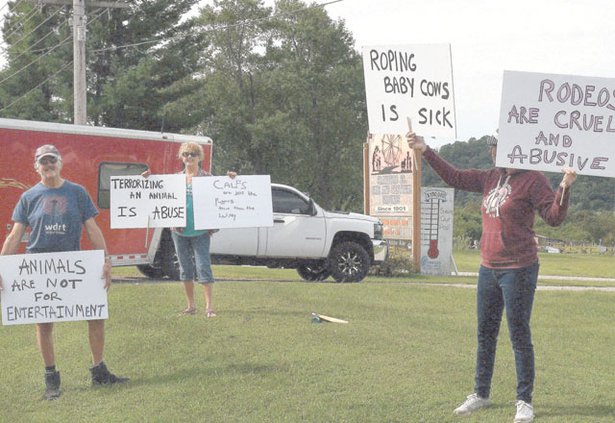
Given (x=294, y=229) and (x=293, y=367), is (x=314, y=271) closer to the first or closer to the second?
(x=294, y=229)

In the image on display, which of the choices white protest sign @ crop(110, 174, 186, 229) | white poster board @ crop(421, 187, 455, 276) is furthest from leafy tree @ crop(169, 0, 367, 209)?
white protest sign @ crop(110, 174, 186, 229)

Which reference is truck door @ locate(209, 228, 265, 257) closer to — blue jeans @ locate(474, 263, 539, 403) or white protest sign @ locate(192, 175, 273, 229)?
white protest sign @ locate(192, 175, 273, 229)

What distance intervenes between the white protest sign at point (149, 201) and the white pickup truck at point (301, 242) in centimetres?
628

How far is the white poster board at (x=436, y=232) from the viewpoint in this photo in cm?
2402

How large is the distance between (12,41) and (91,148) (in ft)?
113

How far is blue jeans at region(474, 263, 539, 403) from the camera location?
629 cm

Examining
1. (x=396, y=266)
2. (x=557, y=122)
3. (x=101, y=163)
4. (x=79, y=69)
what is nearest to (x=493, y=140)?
(x=557, y=122)

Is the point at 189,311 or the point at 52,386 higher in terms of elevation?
the point at 189,311

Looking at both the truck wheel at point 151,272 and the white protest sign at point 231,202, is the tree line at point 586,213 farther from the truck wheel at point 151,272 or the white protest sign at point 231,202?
the white protest sign at point 231,202

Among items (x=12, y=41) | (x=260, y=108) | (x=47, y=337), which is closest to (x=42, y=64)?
(x=12, y=41)

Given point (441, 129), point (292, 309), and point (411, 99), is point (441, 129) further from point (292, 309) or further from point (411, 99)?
point (292, 309)

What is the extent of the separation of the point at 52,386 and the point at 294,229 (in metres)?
10.2

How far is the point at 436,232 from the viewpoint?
79.3 feet

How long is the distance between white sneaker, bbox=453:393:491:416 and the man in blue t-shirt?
304 cm
